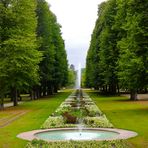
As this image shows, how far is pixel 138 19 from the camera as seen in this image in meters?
32.4

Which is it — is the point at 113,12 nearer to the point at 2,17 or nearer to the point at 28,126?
the point at 2,17

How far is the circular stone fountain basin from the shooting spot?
20.6 m

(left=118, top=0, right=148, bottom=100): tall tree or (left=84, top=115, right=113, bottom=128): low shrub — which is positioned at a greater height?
(left=118, top=0, right=148, bottom=100): tall tree

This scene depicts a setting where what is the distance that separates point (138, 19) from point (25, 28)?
56.1 ft

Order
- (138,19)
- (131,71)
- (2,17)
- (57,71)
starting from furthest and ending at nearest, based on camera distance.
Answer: (57,71)
(2,17)
(131,71)
(138,19)

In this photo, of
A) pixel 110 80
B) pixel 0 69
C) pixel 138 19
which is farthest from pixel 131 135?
pixel 110 80

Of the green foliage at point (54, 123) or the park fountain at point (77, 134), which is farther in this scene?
the green foliage at point (54, 123)

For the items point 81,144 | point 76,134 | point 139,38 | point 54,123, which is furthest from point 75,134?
point 139,38

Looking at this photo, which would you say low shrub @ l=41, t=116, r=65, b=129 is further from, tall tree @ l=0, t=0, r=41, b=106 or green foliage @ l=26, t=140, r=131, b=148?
tall tree @ l=0, t=0, r=41, b=106

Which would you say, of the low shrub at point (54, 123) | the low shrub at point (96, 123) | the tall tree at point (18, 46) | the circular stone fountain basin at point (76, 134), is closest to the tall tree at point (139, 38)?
the low shrub at point (96, 123)

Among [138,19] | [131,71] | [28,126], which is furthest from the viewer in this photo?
[131,71]

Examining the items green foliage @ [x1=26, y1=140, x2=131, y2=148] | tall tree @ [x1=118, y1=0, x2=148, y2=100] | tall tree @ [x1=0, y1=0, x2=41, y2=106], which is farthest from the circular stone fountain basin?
tall tree @ [x1=0, y1=0, x2=41, y2=106]

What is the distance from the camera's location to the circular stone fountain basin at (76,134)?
812 inches

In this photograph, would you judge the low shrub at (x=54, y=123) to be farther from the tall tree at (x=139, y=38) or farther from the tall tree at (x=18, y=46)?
the tall tree at (x=18, y=46)
